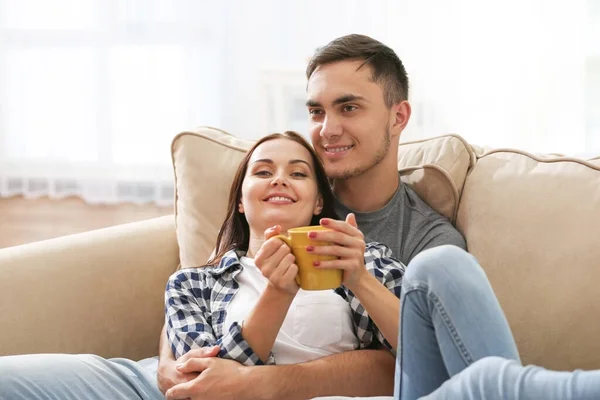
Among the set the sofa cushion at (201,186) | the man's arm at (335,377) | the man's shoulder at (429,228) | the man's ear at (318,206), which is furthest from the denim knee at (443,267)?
the sofa cushion at (201,186)

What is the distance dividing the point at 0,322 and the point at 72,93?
2379 mm

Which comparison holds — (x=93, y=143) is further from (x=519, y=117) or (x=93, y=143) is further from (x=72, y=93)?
(x=519, y=117)

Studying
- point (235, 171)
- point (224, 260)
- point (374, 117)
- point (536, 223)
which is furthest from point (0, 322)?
point (536, 223)

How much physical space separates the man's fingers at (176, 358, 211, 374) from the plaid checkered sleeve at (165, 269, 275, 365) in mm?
45

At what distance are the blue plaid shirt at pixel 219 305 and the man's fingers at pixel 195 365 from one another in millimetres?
45

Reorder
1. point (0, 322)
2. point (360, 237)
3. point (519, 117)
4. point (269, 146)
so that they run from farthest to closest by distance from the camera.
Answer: point (519, 117), point (269, 146), point (0, 322), point (360, 237)

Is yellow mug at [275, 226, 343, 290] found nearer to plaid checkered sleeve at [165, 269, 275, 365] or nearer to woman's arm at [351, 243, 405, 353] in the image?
woman's arm at [351, 243, 405, 353]

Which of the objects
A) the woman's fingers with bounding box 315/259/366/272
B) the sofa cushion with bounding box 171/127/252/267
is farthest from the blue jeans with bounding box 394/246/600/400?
the sofa cushion with bounding box 171/127/252/267

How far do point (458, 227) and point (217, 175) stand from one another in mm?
608

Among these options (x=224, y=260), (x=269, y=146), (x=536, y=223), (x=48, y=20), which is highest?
(x=48, y=20)

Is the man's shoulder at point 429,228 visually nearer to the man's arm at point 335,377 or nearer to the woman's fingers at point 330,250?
the man's arm at point 335,377

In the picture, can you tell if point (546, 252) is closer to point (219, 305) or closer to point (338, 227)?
point (338, 227)

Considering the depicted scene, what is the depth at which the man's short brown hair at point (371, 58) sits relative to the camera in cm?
189

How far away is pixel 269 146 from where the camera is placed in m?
1.79
